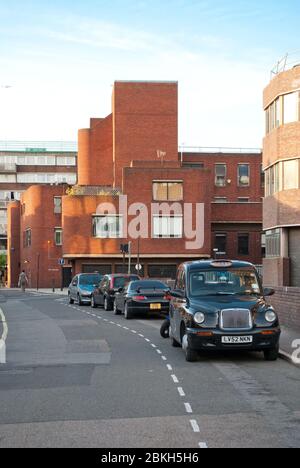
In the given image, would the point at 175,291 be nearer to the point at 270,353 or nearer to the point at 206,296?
the point at 206,296

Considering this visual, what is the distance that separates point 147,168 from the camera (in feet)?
213

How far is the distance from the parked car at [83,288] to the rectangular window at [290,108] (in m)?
12.1

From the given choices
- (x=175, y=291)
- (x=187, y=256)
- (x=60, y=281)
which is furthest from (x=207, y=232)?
(x=175, y=291)

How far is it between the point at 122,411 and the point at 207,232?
183ft

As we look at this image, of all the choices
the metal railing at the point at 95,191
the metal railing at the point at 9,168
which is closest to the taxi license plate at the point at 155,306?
Result: the metal railing at the point at 95,191

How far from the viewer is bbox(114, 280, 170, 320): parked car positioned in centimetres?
2555

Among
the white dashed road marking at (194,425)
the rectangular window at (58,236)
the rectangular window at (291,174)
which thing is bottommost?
the white dashed road marking at (194,425)

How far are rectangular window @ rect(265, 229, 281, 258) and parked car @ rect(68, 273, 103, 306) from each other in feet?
28.7

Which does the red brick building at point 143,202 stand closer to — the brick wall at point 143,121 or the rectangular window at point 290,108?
the brick wall at point 143,121

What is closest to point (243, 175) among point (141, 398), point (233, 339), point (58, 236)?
point (58, 236)

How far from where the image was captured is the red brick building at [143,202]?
211 ft

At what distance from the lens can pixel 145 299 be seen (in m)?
25.6

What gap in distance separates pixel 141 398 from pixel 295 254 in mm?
26706

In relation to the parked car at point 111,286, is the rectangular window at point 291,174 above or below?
above
